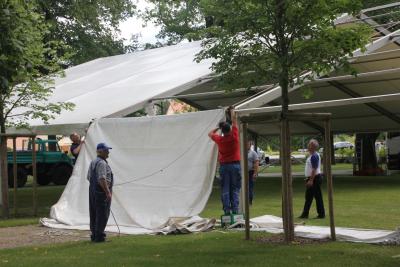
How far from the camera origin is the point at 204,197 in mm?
12305

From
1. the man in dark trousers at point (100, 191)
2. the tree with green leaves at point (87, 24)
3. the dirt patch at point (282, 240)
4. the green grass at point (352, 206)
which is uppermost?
the tree with green leaves at point (87, 24)

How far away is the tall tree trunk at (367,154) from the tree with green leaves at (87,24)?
1462 centimetres

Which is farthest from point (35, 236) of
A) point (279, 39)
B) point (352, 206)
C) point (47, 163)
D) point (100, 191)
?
point (47, 163)

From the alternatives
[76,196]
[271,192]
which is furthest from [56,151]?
[76,196]

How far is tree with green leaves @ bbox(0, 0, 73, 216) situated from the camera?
24.8 feet

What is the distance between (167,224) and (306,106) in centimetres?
351

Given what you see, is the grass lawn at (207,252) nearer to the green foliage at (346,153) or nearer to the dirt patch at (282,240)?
the dirt patch at (282,240)

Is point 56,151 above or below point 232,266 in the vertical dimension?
above

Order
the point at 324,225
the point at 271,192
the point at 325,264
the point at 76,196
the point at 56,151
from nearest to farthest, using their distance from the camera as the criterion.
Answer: the point at 325,264 → the point at 324,225 → the point at 76,196 → the point at 271,192 → the point at 56,151

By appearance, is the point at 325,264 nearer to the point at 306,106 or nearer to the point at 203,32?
the point at 203,32

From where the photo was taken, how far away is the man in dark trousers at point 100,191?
34.1 ft

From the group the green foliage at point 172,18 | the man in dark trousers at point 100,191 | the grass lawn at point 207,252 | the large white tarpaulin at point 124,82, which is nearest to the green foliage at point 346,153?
the green foliage at point 172,18

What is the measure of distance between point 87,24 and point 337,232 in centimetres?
2629

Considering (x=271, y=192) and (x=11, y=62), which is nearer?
(x=11, y=62)
